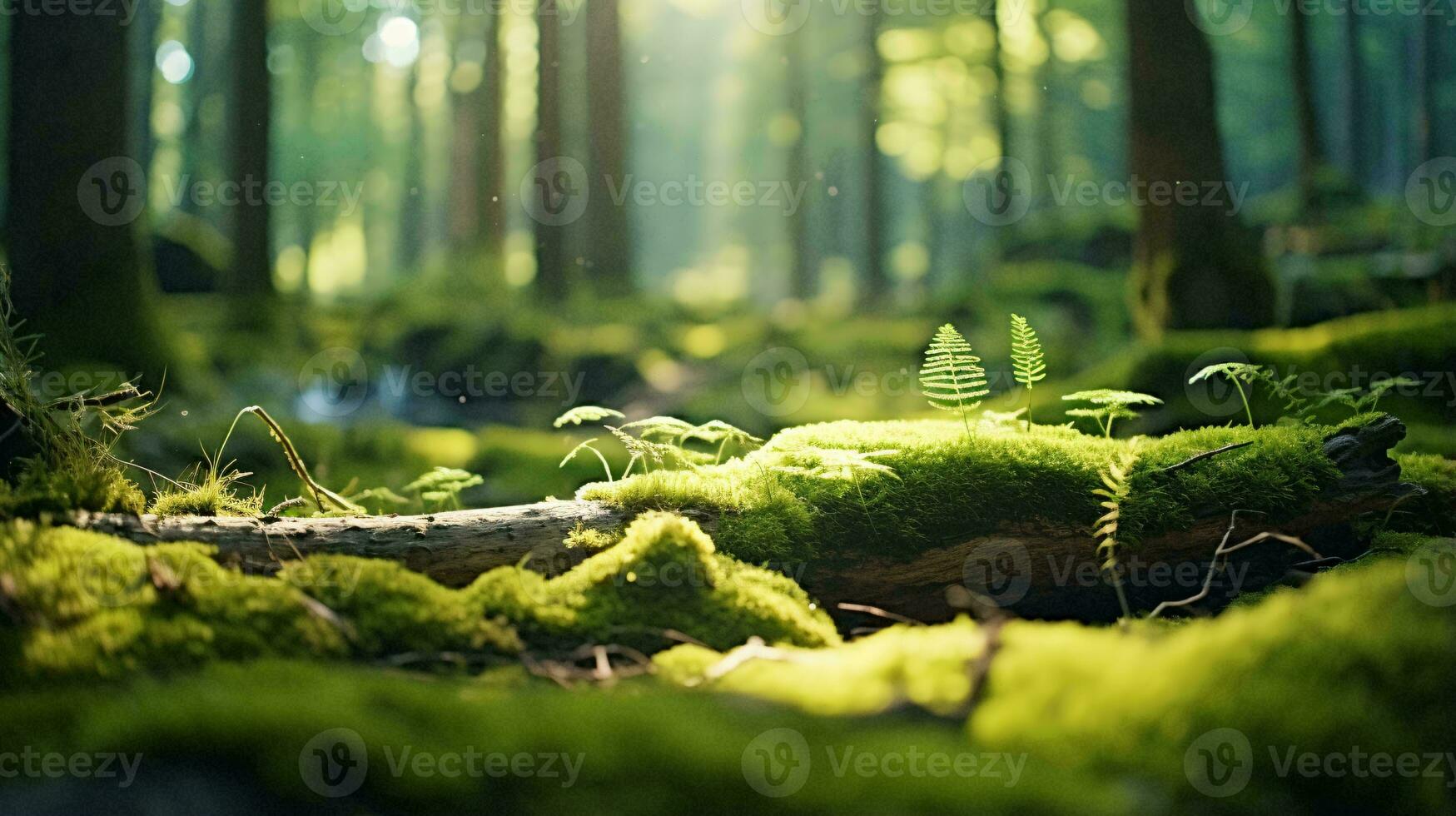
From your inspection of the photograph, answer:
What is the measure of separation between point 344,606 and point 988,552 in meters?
2.58

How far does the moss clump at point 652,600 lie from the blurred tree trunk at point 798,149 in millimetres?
27278

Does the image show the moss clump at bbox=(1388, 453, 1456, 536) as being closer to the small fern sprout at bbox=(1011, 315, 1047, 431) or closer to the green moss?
the small fern sprout at bbox=(1011, 315, 1047, 431)

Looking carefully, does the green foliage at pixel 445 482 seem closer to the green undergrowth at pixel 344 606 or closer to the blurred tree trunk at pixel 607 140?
the green undergrowth at pixel 344 606

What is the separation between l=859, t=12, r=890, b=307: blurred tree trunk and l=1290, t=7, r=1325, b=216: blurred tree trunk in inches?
351

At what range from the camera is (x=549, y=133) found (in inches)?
672

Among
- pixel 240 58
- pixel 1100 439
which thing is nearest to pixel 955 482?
pixel 1100 439

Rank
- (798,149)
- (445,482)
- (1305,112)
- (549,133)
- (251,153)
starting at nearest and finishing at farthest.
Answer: (445,482) < (251,153) < (549,133) < (1305,112) < (798,149)

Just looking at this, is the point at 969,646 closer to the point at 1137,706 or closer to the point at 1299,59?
the point at 1137,706

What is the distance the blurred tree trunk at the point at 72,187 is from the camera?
27.6 ft

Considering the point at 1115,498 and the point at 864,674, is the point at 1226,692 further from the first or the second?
the point at 1115,498

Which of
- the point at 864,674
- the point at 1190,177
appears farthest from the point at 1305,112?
the point at 864,674

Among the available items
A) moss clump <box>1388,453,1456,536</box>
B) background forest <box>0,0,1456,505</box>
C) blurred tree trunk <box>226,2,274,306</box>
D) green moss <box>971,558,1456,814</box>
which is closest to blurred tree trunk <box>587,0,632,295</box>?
background forest <box>0,0,1456,505</box>

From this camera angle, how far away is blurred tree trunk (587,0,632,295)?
18.4m

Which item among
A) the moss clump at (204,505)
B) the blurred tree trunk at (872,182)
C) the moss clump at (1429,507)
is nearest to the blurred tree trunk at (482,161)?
the blurred tree trunk at (872,182)
